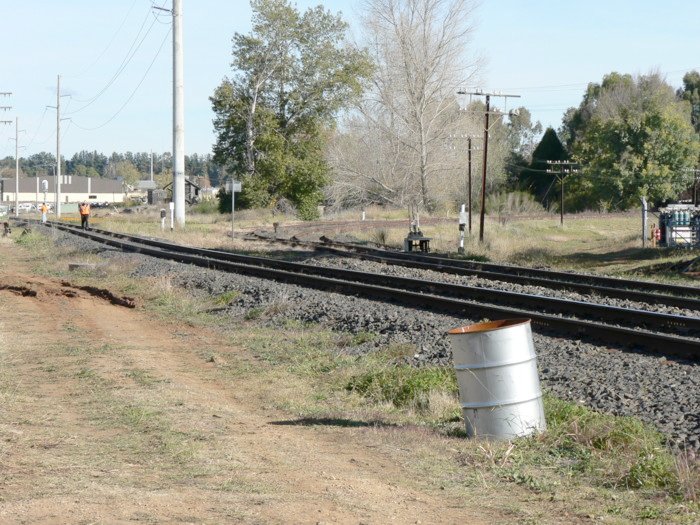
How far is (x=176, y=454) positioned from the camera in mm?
7391

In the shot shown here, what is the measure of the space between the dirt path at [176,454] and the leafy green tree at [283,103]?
2302 inches

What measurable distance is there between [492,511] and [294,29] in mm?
66779

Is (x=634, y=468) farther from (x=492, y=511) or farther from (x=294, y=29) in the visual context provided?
(x=294, y=29)

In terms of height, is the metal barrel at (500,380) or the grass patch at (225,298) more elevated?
the metal barrel at (500,380)

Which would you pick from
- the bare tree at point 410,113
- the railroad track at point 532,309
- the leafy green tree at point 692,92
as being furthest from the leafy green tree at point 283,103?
the leafy green tree at point 692,92

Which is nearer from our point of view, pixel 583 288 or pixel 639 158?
pixel 583 288

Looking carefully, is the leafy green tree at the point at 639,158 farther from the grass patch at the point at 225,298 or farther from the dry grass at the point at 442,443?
the dry grass at the point at 442,443

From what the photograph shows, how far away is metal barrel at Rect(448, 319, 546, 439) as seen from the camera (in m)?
7.77

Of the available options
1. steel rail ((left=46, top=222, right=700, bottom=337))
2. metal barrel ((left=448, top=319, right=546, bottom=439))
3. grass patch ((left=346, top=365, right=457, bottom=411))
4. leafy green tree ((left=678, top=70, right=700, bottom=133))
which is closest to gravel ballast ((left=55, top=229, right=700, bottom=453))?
grass patch ((left=346, top=365, right=457, bottom=411))

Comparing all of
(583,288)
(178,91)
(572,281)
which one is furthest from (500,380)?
(178,91)

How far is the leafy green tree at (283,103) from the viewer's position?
7000 cm

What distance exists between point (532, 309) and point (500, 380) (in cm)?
981

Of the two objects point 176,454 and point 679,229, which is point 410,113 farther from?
point 176,454

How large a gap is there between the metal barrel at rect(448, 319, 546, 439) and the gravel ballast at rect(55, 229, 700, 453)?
116 cm
